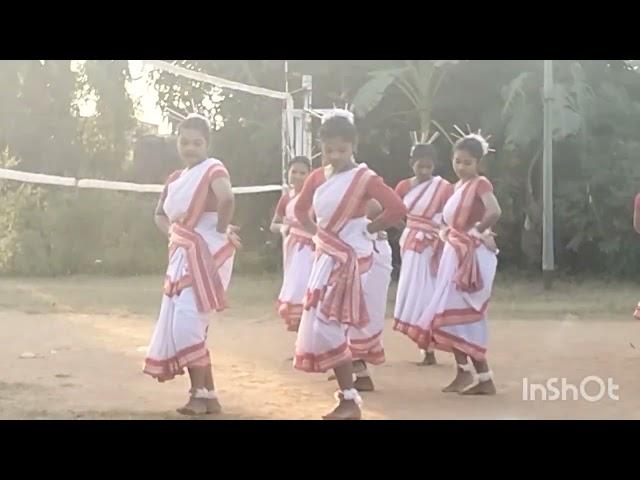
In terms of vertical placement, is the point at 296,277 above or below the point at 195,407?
above

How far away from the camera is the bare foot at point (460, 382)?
5.37 metres

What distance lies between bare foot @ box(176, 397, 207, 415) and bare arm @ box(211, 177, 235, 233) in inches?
31.1

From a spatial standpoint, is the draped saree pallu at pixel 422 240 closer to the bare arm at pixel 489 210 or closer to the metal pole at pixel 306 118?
the bare arm at pixel 489 210

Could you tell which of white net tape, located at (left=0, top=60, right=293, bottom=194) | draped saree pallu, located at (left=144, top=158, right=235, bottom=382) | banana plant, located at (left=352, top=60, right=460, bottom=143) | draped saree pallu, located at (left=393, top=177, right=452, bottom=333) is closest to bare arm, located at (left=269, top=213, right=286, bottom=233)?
white net tape, located at (left=0, top=60, right=293, bottom=194)

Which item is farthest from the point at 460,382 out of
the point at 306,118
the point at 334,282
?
the point at 306,118

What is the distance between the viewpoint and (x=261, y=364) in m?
6.38

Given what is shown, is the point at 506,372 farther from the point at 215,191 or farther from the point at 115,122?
the point at 115,122

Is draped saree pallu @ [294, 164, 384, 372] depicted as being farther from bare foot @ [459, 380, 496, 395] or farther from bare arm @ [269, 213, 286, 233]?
bare arm @ [269, 213, 286, 233]

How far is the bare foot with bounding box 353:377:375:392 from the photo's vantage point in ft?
17.8

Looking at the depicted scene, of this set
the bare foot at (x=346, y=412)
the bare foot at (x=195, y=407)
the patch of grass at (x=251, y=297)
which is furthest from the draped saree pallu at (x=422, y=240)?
the patch of grass at (x=251, y=297)

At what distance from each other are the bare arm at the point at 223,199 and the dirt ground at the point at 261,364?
87 cm

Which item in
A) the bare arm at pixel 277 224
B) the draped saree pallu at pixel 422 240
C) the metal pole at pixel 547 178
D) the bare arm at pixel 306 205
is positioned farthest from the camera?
the metal pole at pixel 547 178

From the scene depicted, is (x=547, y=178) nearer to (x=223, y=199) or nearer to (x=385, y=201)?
(x=385, y=201)

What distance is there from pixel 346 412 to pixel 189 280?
0.88 m
